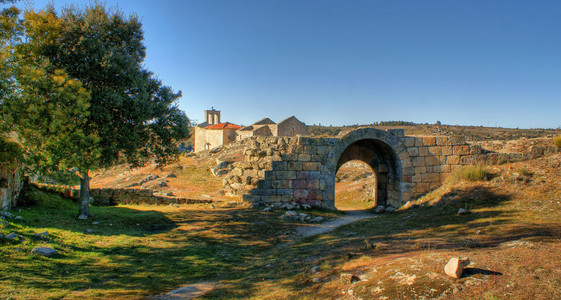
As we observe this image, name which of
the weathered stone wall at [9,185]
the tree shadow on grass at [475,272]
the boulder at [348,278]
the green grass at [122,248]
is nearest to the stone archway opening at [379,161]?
the green grass at [122,248]

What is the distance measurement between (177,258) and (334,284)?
422cm

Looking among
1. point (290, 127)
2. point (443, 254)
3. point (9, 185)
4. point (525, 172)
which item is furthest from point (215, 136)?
point (443, 254)

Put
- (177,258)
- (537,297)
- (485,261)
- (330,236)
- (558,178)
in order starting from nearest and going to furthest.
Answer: (537,297) → (485,261) → (177,258) → (330,236) → (558,178)

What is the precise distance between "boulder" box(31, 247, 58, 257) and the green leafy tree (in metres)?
2.80

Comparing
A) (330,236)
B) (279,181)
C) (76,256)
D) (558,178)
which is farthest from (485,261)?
(279,181)

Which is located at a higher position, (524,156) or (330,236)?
(524,156)

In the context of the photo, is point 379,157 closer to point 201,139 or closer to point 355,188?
point 355,188

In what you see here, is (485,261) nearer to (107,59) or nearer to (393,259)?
(393,259)

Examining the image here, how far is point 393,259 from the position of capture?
5828 mm

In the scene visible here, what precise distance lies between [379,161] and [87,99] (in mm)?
13767

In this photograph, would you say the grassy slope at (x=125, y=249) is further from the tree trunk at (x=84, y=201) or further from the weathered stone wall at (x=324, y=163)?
the weathered stone wall at (x=324, y=163)

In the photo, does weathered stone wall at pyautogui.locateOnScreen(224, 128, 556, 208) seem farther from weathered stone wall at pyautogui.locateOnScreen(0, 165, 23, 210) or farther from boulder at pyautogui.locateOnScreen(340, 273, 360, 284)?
boulder at pyautogui.locateOnScreen(340, 273, 360, 284)

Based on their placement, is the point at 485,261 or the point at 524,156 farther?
the point at 524,156

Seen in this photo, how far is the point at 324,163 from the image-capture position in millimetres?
15219
